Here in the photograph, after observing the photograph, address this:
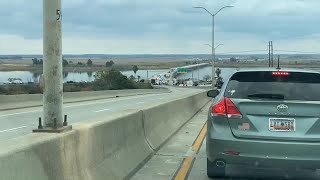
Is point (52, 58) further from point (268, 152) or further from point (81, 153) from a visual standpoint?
point (268, 152)

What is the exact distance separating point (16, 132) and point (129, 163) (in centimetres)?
873

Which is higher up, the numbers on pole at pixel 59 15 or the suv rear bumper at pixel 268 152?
the numbers on pole at pixel 59 15

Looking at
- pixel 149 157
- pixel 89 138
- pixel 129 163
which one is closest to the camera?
pixel 89 138

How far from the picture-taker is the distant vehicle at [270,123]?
6.98 meters

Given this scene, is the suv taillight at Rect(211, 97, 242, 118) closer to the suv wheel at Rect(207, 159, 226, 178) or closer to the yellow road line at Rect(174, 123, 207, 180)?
the suv wheel at Rect(207, 159, 226, 178)

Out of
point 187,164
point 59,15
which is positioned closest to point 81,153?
point 59,15

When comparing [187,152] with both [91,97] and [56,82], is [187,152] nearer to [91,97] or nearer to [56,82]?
[56,82]

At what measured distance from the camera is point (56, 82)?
650 centimetres

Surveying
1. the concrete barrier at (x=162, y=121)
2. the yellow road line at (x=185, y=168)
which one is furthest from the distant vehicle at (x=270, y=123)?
the concrete barrier at (x=162, y=121)

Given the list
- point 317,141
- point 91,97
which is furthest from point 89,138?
point 91,97

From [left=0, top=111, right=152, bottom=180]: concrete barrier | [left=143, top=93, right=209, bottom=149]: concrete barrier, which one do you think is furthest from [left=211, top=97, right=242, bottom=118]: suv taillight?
[left=143, top=93, right=209, bottom=149]: concrete barrier

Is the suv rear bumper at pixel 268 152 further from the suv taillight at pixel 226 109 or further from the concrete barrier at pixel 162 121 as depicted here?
the concrete barrier at pixel 162 121

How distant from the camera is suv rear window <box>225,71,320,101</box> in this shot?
24.0 feet

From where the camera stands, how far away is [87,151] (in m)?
6.11
